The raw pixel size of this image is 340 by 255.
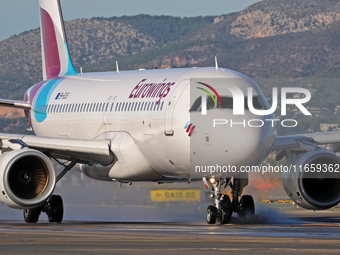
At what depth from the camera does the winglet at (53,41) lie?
31.8m

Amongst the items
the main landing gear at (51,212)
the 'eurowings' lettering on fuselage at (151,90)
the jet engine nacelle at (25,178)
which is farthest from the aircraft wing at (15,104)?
the jet engine nacelle at (25,178)

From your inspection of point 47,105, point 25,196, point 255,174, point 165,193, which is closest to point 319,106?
point 255,174

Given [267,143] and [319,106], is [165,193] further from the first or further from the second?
[319,106]

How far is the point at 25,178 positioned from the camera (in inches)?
801

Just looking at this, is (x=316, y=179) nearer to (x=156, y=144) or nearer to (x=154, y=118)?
(x=156, y=144)

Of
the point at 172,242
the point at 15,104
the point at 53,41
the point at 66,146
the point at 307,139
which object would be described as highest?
the point at 53,41

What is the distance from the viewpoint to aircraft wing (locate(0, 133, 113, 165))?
21.3m

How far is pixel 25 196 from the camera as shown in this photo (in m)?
20.0

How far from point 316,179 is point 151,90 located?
5697 mm

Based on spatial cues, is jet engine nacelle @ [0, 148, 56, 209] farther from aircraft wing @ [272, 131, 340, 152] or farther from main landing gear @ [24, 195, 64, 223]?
aircraft wing @ [272, 131, 340, 152]

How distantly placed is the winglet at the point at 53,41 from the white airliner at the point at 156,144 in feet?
14.6

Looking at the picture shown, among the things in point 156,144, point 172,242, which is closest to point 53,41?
point 156,144

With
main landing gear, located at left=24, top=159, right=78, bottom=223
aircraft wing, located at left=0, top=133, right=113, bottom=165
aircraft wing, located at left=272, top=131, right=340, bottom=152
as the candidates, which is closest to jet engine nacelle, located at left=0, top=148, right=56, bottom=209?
aircraft wing, located at left=0, top=133, right=113, bottom=165

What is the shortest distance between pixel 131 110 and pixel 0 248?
11.1m
